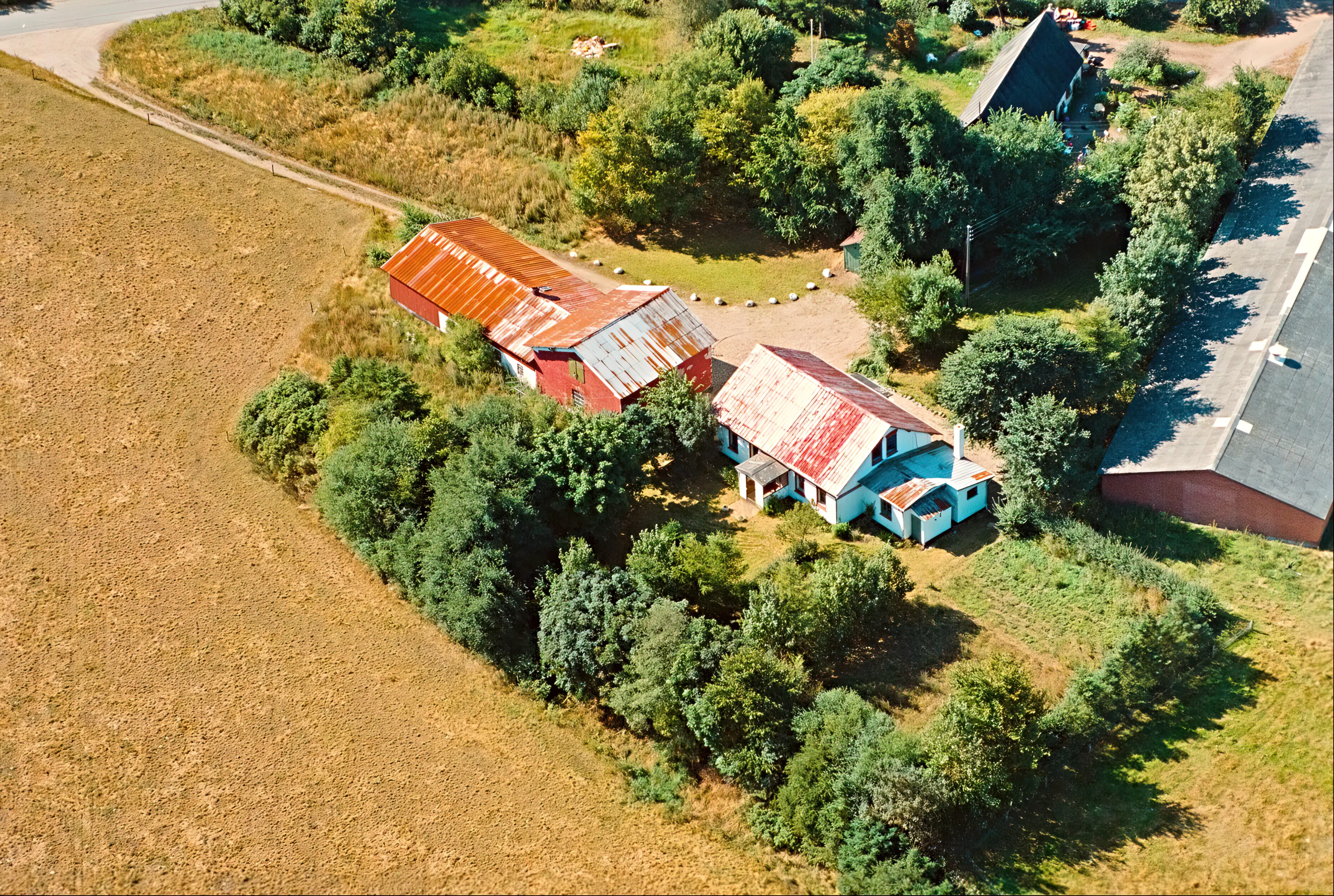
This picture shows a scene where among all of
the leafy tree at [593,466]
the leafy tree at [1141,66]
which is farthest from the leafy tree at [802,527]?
the leafy tree at [1141,66]

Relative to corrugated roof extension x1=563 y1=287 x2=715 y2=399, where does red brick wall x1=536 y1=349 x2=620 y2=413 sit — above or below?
below

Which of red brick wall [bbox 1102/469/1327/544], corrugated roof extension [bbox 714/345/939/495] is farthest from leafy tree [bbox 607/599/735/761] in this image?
red brick wall [bbox 1102/469/1327/544]

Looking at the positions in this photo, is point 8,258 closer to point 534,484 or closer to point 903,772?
point 534,484

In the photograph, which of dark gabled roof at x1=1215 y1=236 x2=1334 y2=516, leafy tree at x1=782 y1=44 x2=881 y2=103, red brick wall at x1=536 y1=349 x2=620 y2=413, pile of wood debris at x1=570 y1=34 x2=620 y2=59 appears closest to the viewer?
dark gabled roof at x1=1215 y1=236 x2=1334 y2=516

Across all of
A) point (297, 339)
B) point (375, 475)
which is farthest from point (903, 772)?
point (297, 339)

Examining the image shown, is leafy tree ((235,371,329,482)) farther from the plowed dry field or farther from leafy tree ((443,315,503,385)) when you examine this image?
leafy tree ((443,315,503,385))

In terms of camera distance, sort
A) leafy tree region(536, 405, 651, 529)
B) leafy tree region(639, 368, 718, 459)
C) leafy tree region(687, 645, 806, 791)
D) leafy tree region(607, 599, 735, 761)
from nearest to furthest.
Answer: leafy tree region(687, 645, 806, 791) → leafy tree region(607, 599, 735, 761) → leafy tree region(536, 405, 651, 529) → leafy tree region(639, 368, 718, 459)

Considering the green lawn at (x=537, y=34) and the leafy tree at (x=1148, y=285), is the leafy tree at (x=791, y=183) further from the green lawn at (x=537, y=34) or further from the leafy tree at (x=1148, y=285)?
the leafy tree at (x=1148, y=285)
